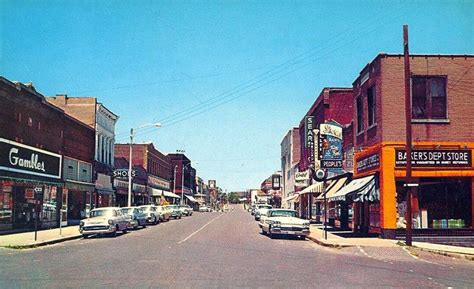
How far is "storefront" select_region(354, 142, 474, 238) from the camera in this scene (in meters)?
25.7

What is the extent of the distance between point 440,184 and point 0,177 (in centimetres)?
2114

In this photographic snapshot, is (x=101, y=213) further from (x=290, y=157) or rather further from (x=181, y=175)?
(x=181, y=175)

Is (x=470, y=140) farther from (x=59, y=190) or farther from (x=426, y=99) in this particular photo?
(x=59, y=190)

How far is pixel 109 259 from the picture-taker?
16984 mm

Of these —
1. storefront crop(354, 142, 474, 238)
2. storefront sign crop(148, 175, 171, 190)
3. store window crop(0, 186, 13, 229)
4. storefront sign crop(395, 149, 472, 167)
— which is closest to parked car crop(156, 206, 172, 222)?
store window crop(0, 186, 13, 229)

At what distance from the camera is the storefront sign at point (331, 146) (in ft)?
115

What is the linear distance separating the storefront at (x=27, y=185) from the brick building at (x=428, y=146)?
1607 cm

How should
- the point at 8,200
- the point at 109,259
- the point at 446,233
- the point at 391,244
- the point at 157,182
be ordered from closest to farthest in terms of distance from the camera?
the point at 109,259 → the point at 391,244 → the point at 446,233 → the point at 8,200 → the point at 157,182

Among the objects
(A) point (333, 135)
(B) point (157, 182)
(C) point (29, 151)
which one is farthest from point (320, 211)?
(B) point (157, 182)

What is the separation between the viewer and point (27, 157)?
3048 cm

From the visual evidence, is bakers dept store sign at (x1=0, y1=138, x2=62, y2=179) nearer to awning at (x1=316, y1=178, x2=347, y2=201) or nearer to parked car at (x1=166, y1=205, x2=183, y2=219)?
awning at (x1=316, y1=178, x2=347, y2=201)

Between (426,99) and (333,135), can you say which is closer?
(426,99)

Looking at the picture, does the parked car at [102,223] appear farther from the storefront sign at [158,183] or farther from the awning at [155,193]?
the storefront sign at [158,183]

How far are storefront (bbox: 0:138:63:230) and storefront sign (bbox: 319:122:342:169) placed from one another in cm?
1706
